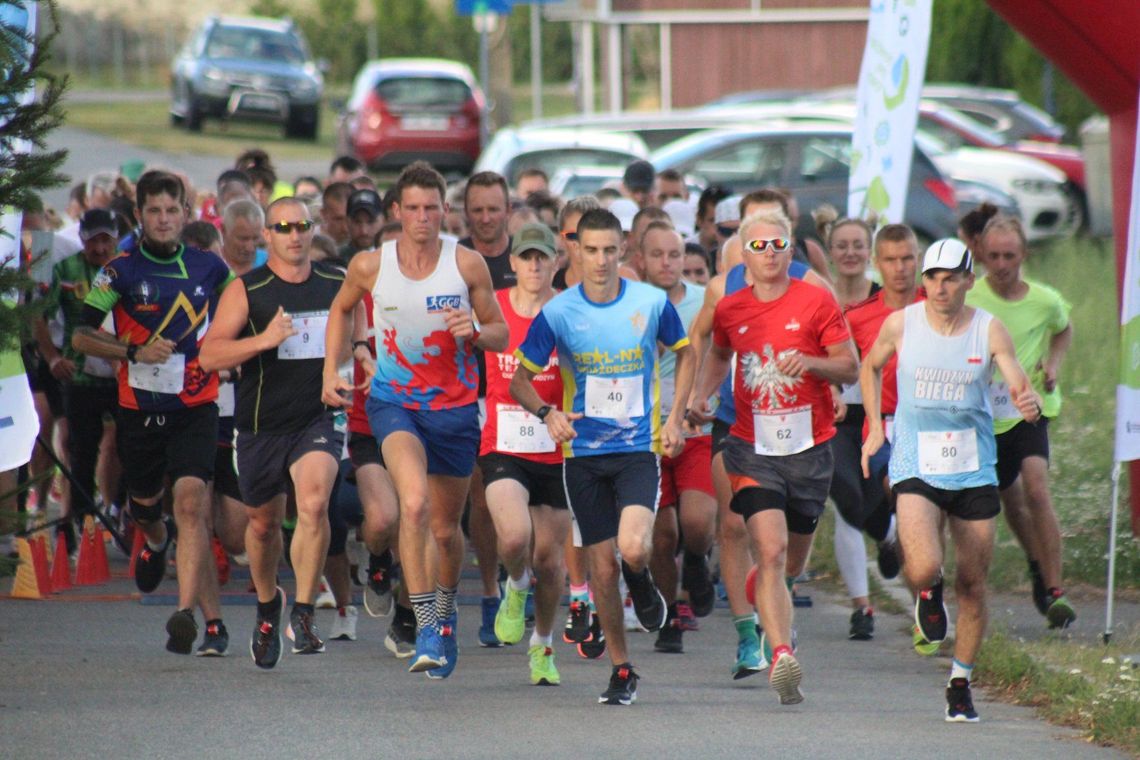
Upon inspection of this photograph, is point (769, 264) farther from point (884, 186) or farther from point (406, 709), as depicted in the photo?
point (884, 186)

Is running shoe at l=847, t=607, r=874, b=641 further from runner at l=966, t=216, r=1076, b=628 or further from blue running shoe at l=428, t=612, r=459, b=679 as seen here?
blue running shoe at l=428, t=612, r=459, b=679

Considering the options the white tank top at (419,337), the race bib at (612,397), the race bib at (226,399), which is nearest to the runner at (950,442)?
the race bib at (612,397)

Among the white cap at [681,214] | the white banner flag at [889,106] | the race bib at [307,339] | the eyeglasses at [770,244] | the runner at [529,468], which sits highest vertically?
the white banner flag at [889,106]

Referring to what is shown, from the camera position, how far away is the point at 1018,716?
8.19 metres

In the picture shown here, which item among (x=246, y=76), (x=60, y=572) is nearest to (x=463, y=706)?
(x=60, y=572)

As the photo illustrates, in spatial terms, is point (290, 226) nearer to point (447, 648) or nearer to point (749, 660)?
point (447, 648)

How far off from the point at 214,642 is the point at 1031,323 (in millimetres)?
4260

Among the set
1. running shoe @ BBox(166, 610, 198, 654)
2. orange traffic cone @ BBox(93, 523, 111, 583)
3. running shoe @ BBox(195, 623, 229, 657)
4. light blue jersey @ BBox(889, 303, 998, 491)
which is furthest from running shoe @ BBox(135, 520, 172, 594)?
light blue jersey @ BBox(889, 303, 998, 491)

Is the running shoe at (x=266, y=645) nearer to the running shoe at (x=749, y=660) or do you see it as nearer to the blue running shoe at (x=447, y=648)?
the blue running shoe at (x=447, y=648)

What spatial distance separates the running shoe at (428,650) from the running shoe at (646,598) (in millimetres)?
857

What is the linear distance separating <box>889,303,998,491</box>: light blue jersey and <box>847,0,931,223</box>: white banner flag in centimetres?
379

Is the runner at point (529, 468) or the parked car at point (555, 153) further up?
the parked car at point (555, 153)

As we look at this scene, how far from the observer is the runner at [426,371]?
870cm

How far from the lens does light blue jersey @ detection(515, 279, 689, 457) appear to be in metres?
8.41
